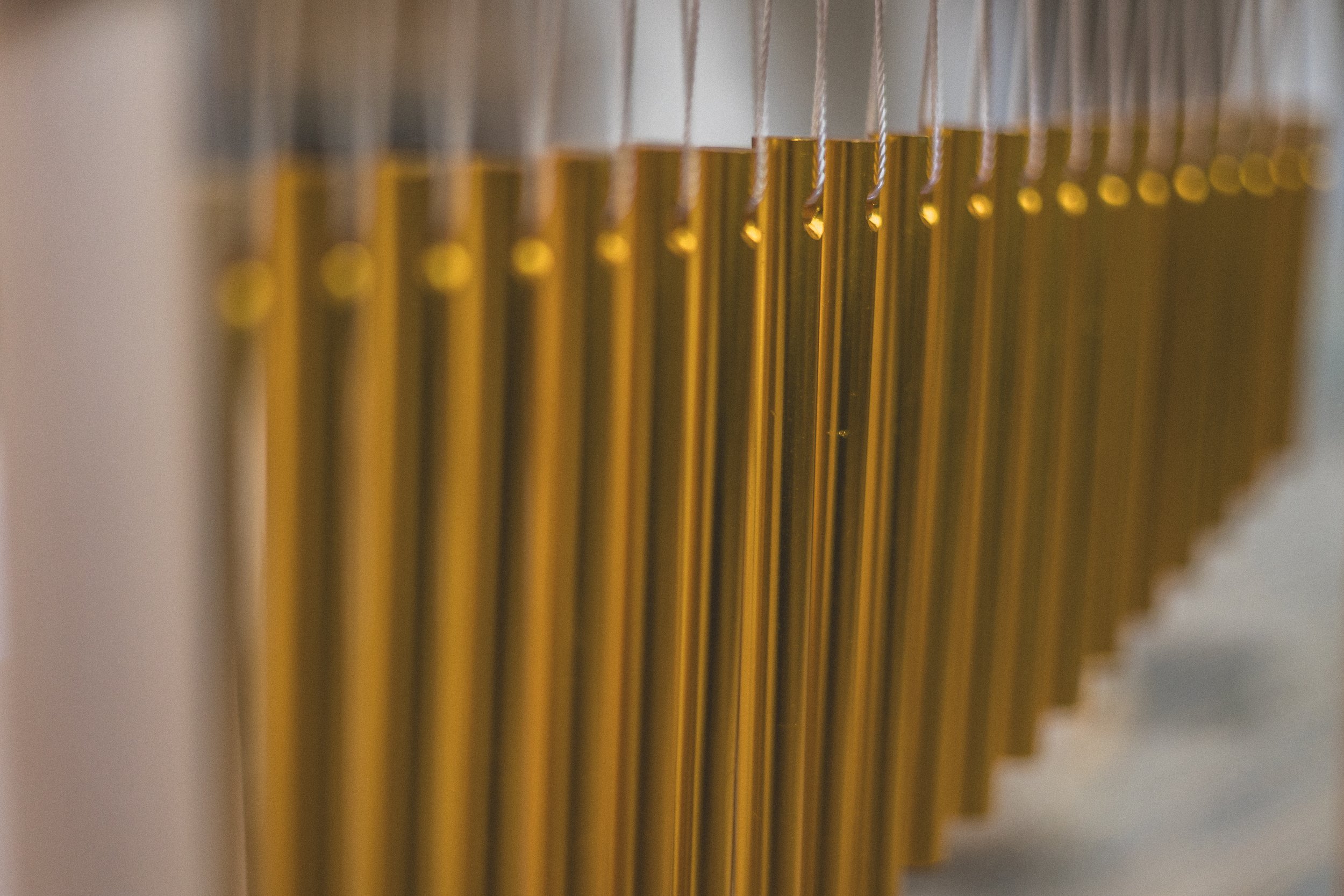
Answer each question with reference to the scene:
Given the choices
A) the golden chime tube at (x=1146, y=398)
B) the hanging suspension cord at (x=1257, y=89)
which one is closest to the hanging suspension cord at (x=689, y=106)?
the golden chime tube at (x=1146, y=398)

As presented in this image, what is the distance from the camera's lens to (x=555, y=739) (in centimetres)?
88

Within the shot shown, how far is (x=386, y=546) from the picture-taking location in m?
0.81

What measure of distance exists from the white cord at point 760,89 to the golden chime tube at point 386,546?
0.68 ft

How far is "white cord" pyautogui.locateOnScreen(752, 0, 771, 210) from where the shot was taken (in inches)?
34.4

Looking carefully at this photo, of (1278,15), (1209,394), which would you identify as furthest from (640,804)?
(1278,15)

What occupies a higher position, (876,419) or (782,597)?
(876,419)

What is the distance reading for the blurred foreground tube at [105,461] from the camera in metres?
0.89

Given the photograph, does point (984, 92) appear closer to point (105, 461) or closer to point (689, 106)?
point (689, 106)

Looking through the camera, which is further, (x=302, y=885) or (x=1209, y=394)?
(x=1209, y=394)

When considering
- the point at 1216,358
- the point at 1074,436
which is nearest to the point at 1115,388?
the point at 1074,436

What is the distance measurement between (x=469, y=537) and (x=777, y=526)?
0.21 m

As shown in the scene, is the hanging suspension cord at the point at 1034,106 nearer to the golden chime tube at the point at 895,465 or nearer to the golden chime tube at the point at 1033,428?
the golden chime tube at the point at 1033,428

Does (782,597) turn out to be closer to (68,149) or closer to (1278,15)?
(68,149)

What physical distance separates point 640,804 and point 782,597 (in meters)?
0.16
